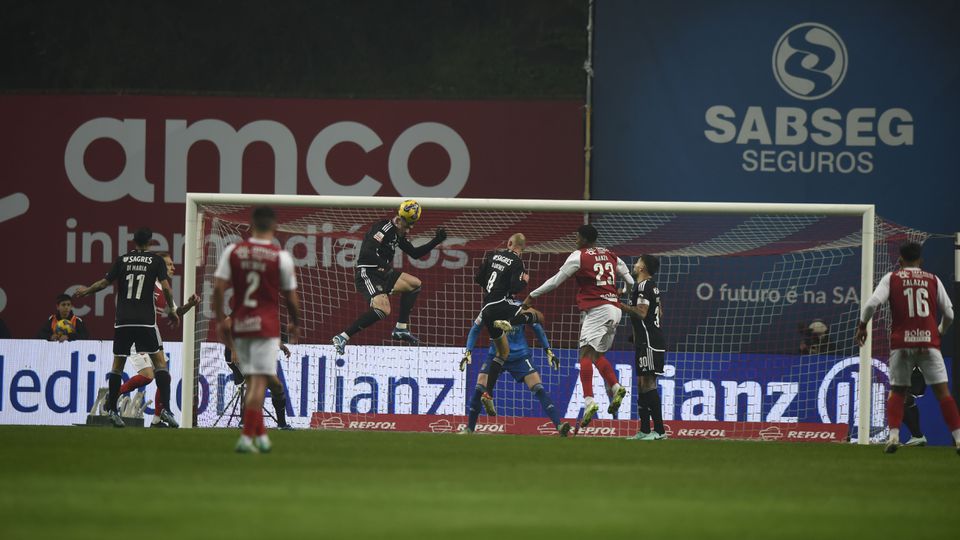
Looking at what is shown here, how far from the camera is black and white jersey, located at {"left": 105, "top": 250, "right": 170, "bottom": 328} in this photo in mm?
15391

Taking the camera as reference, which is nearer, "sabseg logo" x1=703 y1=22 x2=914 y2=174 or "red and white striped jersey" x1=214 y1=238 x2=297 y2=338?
"red and white striped jersey" x1=214 y1=238 x2=297 y2=338

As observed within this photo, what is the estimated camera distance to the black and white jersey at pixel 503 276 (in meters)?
16.2

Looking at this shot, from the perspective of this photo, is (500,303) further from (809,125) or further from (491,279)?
(809,125)

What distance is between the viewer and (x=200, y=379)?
1847 centimetres

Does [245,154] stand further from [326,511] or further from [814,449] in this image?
[326,511]

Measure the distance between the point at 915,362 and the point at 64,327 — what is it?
1178 centimetres

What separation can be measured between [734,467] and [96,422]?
943 centimetres

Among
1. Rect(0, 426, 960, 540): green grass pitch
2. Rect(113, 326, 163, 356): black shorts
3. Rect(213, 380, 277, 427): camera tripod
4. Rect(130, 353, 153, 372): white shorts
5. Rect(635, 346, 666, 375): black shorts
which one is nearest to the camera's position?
Rect(0, 426, 960, 540): green grass pitch

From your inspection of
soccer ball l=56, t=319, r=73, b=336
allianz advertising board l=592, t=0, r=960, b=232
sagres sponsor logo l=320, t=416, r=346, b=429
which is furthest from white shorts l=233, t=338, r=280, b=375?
allianz advertising board l=592, t=0, r=960, b=232

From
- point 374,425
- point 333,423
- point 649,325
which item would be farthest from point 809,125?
point 333,423

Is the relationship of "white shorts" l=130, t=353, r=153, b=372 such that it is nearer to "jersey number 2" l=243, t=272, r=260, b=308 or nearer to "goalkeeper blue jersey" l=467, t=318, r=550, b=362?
"goalkeeper blue jersey" l=467, t=318, r=550, b=362

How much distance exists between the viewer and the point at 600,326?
49.0ft

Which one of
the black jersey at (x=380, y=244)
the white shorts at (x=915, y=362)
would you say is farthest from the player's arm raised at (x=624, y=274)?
the white shorts at (x=915, y=362)

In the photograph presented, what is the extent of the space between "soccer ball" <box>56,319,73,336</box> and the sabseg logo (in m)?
9.87
